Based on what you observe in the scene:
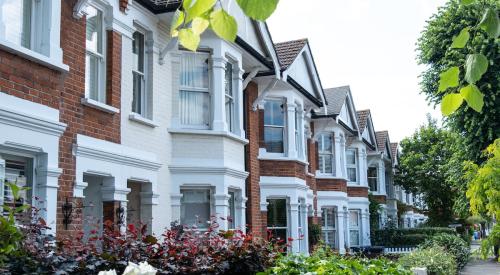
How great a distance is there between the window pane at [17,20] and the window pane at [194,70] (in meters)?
4.59

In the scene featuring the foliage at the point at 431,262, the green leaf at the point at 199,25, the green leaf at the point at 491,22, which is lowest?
the foliage at the point at 431,262

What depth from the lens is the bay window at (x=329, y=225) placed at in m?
23.9

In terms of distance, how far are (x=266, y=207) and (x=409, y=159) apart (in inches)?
1074

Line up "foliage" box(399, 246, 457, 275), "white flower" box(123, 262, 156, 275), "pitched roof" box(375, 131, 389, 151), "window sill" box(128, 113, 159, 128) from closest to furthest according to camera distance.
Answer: "white flower" box(123, 262, 156, 275), "window sill" box(128, 113, 159, 128), "foliage" box(399, 246, 457, 275), "pitched roof" box(375, 131, 389, 151)

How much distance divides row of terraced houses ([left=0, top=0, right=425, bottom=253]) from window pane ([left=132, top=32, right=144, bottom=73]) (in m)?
0.02

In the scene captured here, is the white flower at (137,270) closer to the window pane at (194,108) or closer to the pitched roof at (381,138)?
the window pane at (194,108)

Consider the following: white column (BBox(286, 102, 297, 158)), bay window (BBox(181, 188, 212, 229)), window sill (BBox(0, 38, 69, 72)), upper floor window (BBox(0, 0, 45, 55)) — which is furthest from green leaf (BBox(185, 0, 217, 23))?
white column (BBox(286, 102, 297, 158))

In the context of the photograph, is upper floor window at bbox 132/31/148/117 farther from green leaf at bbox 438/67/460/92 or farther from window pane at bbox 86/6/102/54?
green leaf at bbox 438/67/460/92

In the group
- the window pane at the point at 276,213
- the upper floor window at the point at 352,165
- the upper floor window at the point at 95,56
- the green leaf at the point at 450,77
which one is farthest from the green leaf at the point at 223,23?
the upper floor window at the point at 352,165

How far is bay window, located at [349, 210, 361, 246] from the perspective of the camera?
2881 centimetres

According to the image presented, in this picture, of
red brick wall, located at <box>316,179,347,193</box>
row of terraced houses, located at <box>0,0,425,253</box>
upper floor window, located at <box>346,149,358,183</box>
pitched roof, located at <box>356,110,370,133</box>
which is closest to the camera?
row of terraced houses, located at <box>0,0,425,253</box>

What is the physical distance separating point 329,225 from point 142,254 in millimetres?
17902

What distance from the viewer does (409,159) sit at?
1646 inches

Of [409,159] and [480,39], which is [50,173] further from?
[409,159]
